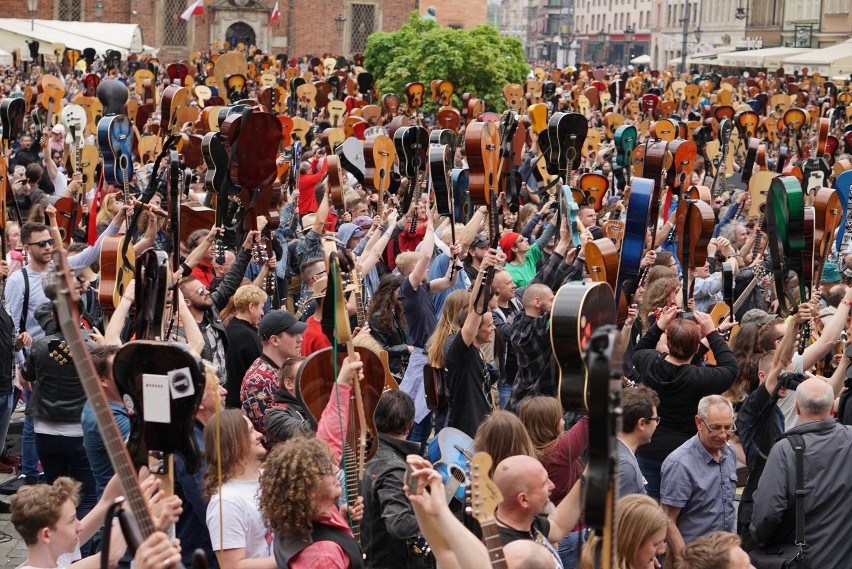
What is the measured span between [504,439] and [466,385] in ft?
5.73

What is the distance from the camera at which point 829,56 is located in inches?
1457

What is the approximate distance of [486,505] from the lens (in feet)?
12.8

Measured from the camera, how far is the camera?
634 cm

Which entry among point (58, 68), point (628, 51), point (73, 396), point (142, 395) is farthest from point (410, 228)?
point (628, 51)

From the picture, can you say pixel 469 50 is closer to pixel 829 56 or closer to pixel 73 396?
pixel 829 56

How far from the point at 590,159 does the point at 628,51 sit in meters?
88.1

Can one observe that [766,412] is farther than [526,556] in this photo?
Yes

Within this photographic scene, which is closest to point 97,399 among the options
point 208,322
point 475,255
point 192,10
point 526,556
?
point 526,556

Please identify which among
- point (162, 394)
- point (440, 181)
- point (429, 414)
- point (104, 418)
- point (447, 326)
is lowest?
point (429, 414)

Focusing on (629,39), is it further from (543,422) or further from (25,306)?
(543,422)

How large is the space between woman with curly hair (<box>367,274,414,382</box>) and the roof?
31.5m

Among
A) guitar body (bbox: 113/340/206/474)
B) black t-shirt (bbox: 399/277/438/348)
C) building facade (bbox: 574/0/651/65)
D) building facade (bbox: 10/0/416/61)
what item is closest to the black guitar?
black t-shirt (bbox: 399/277/438/348)

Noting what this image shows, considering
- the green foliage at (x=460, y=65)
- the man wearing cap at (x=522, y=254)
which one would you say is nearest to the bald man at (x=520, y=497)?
the man wearing cap at (x=522, y=254)

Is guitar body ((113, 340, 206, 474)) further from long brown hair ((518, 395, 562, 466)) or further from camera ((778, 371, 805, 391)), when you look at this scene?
camera ((778, 371, 805, 391))
